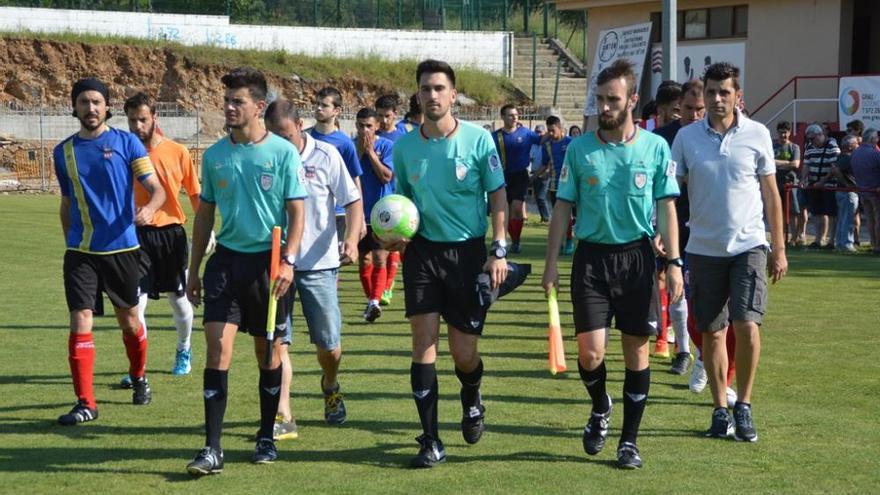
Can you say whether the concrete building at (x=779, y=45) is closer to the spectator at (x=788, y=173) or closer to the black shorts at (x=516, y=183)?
the spectator at (x=788, y=173)

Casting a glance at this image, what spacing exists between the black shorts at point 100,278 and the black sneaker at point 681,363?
4185 mm

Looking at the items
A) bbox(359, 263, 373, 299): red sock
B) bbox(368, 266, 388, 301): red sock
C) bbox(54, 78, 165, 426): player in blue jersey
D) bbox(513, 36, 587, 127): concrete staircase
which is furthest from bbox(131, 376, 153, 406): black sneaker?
bbox(513, 36, 587, 127): concrete staircase

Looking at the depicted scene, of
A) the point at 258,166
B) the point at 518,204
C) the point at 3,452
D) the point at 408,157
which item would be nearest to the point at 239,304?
the point at 258,166

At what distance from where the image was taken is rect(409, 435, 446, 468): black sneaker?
274 inches

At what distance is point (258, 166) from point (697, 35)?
86.8 ft

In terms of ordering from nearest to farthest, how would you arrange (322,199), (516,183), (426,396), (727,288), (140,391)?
(426,396)
(727,288)
(322,199)
(140,391)
(516,183)

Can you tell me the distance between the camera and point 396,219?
7000 mm

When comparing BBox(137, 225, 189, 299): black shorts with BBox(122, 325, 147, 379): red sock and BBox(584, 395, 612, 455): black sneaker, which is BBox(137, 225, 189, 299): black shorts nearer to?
BBox(122, 325, 147, 379): red sock

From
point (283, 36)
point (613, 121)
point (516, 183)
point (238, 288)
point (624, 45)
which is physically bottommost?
point (238, 288)

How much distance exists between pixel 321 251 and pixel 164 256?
7.38 feet

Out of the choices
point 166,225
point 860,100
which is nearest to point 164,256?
point 166,225

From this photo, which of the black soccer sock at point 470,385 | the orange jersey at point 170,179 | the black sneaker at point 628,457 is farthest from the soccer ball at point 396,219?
the orange jersey at point 170,179

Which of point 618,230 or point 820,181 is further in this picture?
point 820,181

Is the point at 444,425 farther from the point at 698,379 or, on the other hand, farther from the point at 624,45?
the point at 624,45
